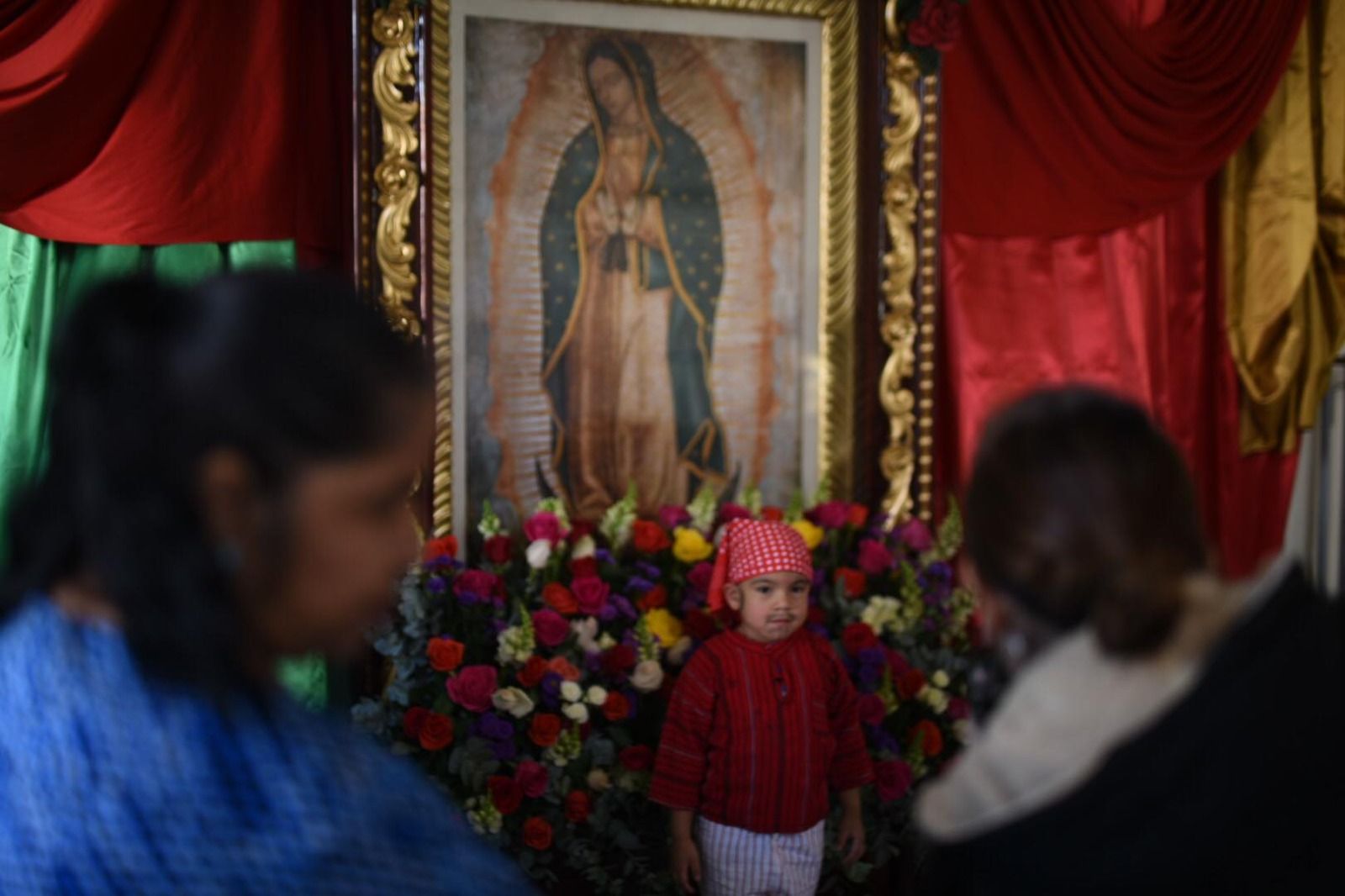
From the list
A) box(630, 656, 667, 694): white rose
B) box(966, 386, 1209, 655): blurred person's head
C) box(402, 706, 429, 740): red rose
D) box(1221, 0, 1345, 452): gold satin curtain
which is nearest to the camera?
box(966, 386, 1209, 655): blurred person's head

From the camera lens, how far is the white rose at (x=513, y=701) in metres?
2.73

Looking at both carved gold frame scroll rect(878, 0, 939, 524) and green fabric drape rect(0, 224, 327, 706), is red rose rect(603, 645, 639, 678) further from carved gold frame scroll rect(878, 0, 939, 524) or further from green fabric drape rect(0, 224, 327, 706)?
carved gold frame scroll rect(878, 0, 939, 524)

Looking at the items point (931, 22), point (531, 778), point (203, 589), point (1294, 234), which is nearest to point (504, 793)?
point (531, 778)

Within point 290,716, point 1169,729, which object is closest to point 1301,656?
point 1169,729

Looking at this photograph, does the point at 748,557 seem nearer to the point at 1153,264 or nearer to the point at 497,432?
the point at 497,432

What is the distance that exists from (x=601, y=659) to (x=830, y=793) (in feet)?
2.22

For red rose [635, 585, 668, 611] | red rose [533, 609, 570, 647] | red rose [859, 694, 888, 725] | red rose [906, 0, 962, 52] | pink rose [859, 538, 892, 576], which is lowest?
red rose [859, 694, 888, 725]

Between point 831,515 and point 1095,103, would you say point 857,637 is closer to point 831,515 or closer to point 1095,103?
point 831,515

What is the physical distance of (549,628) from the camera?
109 inches

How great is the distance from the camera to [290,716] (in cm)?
91

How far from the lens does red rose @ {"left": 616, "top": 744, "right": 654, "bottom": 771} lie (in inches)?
112

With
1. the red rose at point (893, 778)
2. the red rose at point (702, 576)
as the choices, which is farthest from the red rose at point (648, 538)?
the red rose at point (893, 778)

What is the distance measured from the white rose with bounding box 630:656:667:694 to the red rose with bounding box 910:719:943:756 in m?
0.72

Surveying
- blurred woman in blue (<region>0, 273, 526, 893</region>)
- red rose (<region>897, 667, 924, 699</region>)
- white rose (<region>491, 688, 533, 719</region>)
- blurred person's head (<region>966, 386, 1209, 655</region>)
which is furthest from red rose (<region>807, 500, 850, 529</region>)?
blurred woman in blue (<region>0, 273, 526, 893</region>)
